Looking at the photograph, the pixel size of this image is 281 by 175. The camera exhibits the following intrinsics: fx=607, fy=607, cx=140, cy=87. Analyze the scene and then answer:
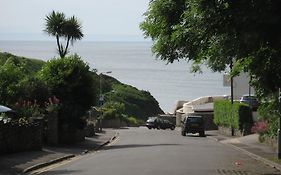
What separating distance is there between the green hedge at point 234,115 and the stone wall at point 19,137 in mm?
21534

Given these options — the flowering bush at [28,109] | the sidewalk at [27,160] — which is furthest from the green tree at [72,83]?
the sidewalk at [27,160]

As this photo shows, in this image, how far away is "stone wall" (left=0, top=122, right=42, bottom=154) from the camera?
24.5 metres

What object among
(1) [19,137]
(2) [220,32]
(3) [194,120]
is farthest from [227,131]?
(2) [220,32]

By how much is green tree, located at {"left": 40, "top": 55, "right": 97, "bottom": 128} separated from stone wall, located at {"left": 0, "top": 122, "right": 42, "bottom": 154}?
6.87 meters

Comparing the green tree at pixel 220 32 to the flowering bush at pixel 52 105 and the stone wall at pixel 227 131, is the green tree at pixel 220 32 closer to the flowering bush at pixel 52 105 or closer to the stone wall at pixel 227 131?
the flowering bush at pixel 52 105

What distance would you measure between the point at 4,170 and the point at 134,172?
4.41m

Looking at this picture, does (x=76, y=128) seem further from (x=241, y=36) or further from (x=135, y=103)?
(x=135, y=103)

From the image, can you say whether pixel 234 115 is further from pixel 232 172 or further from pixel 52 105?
pixel 232 172

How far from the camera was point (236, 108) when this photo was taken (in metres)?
48.1

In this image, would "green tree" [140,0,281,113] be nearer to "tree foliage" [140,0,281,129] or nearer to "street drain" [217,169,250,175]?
"tree foliage" [140,0,281,129]

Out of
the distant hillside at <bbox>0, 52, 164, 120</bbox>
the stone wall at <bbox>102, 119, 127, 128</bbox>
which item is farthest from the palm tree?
the distant hillside at <bbox>0, 52, 164, 120</bbox>

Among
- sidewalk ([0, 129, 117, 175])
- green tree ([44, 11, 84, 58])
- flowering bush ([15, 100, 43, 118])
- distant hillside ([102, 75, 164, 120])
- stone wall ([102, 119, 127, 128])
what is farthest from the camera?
distant hillside ([102, 75, 164, 120])

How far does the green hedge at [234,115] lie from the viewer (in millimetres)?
47250

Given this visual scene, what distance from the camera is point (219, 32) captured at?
1534cm
